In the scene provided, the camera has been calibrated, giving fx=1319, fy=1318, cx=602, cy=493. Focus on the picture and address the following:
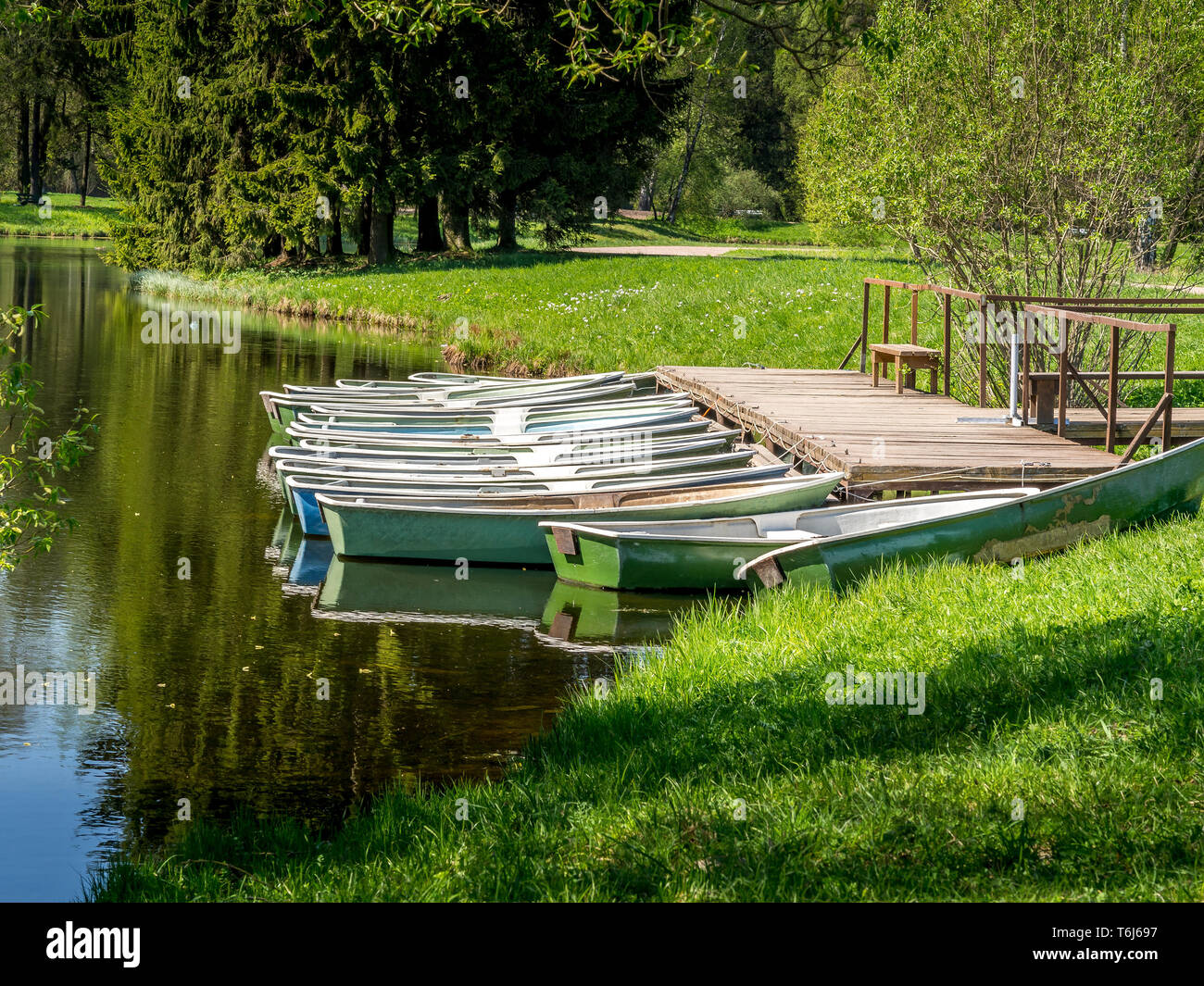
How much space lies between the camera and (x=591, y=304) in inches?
1082

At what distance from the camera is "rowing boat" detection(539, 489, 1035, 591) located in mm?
11203

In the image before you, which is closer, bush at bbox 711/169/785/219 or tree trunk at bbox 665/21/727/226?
tree trunk at bbox 665/21/727/226

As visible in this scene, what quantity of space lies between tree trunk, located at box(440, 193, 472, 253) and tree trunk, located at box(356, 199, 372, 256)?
2.44 meters

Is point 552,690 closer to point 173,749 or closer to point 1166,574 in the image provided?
point 173,749

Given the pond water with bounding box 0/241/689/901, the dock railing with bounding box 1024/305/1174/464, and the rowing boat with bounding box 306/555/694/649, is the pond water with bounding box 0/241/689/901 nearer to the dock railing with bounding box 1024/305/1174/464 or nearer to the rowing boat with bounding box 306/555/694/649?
the rowing boat with bounding box 306/555/694/649

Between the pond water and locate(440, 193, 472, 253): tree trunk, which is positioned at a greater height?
locate(440, 193, 472, 253): tree trunk

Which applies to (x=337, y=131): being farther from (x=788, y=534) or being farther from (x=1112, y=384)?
(x=1112, y=384)

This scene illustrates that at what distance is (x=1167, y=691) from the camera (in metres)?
6.02

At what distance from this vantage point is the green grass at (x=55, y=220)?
63.2m

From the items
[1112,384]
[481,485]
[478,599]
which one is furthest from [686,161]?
[478,599]

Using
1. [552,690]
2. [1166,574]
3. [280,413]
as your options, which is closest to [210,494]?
[280,413]

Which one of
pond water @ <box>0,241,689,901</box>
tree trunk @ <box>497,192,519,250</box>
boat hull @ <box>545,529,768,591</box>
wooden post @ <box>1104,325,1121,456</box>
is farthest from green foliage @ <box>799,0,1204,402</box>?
tree trunk @ <box>497,192,519,250</box>

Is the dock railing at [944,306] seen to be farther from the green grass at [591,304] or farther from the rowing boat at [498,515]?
the rowing boat at [498,515]

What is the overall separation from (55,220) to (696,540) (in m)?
63.8
